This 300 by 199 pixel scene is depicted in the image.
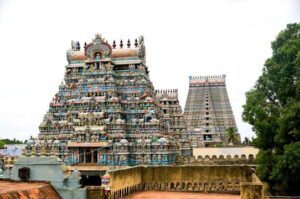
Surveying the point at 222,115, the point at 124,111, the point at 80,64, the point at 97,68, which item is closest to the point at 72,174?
the point at 124,111

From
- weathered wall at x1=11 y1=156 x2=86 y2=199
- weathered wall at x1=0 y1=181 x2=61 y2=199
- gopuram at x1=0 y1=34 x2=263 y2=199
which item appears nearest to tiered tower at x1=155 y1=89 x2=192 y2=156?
gopuram at x1=0 y1=34 x2=263 y2=199

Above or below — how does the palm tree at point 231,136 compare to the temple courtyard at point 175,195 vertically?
above

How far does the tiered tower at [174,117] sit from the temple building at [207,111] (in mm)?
12050

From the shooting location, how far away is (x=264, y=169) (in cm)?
1897

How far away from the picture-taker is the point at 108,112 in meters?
33.7

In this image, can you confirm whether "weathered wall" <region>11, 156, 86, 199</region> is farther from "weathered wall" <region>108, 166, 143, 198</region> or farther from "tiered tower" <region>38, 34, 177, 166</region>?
"tiered tower" <region>38, 34, 177, 166</region>

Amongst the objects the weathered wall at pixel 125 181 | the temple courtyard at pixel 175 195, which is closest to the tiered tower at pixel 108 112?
the weathered wall at pixel 125 181

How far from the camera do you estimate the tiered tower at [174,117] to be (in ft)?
141

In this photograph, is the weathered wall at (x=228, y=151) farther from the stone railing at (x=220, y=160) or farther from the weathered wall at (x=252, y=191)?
the weathered wall at (x=252, y=191)

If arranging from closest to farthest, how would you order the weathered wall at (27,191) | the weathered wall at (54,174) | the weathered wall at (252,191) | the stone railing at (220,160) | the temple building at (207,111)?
1. the weathered wall at (27,191)
2. the weathered wall at (252,191)
3. the weathered wall at (54,174)
4. the stone railing at (220,160)
5. the temple building at (207,111)

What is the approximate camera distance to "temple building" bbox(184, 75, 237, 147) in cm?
6016

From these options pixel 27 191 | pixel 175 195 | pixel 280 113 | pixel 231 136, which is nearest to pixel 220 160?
pixel 231 136

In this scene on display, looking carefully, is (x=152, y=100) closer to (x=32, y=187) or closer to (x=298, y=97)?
(x=298, y=97)

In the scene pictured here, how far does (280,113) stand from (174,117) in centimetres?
2688
